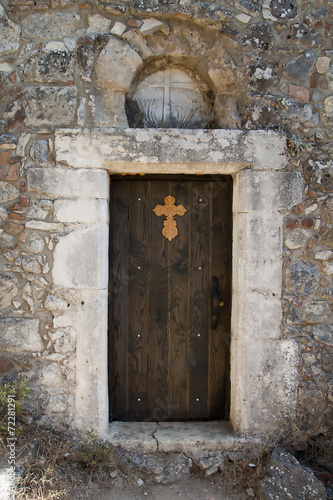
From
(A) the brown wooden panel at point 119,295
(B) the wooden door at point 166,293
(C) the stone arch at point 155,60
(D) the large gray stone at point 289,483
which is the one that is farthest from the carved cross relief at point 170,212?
(D) the large gray stone at point 289,483

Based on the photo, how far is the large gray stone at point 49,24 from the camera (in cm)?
267

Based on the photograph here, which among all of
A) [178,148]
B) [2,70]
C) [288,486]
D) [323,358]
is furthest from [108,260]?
[288,486]

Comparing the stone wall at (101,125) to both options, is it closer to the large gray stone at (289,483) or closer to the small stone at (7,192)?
the small stone at (7,192)

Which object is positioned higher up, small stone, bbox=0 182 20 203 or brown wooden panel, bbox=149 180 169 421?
small stone, bbox=0 182 20 203

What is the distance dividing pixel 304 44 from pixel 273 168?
0.84 meters

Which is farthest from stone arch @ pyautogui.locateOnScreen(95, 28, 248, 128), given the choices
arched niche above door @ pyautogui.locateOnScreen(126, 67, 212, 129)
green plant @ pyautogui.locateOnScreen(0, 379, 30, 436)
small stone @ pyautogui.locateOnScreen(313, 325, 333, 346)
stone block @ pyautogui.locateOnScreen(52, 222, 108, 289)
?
green plant @ pyautogui.locateOnScreen(0, 379, 30, 436)

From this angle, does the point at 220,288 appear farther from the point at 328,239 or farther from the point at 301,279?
the point at 328,239

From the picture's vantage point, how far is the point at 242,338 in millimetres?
2779

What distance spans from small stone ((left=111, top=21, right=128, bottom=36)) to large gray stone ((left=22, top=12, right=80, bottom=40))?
244mm

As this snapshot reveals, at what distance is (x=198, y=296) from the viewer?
3.04 meters

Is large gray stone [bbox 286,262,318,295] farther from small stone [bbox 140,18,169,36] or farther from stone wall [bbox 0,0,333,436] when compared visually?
small stone [bbox 140,18,169,36]

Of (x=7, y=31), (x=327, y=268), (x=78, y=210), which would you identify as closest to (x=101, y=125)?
(x=78, y=210)

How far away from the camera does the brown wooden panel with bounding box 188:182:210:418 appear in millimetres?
3025

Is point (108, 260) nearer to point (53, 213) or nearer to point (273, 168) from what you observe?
point (53, 213)
